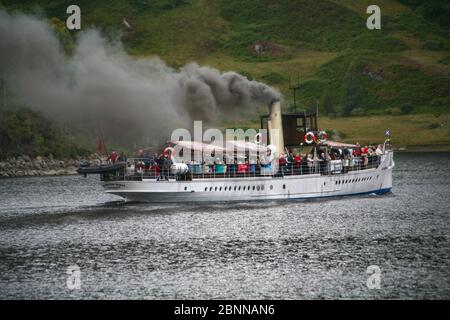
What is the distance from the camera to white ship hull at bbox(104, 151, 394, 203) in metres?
88.9

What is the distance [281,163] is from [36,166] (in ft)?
272

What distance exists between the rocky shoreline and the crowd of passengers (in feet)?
218

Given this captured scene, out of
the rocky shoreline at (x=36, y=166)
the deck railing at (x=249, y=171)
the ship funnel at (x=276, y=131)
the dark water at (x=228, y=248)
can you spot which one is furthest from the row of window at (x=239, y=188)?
the rocky shoreline at (x=36, y=166)

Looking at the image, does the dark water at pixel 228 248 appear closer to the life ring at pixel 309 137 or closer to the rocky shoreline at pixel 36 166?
the life ring at pixel 309 137

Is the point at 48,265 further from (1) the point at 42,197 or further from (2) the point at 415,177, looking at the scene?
(2) the point at 415,177

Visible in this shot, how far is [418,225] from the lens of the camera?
75.1m

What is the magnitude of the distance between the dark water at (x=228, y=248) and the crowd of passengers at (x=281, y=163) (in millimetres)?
3884

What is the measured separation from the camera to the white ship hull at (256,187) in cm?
8888

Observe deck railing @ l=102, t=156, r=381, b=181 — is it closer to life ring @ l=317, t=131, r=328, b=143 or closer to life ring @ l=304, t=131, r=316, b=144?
life ring @ l=317, t=131, r=328, b=143

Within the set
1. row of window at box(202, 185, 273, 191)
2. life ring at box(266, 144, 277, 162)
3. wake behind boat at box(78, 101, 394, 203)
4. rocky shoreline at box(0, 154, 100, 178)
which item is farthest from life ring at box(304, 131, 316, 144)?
rocky shoreline at box(0, 154, 100, 178)

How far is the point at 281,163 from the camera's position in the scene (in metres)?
93.4

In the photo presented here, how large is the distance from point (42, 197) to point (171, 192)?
24.7 m
